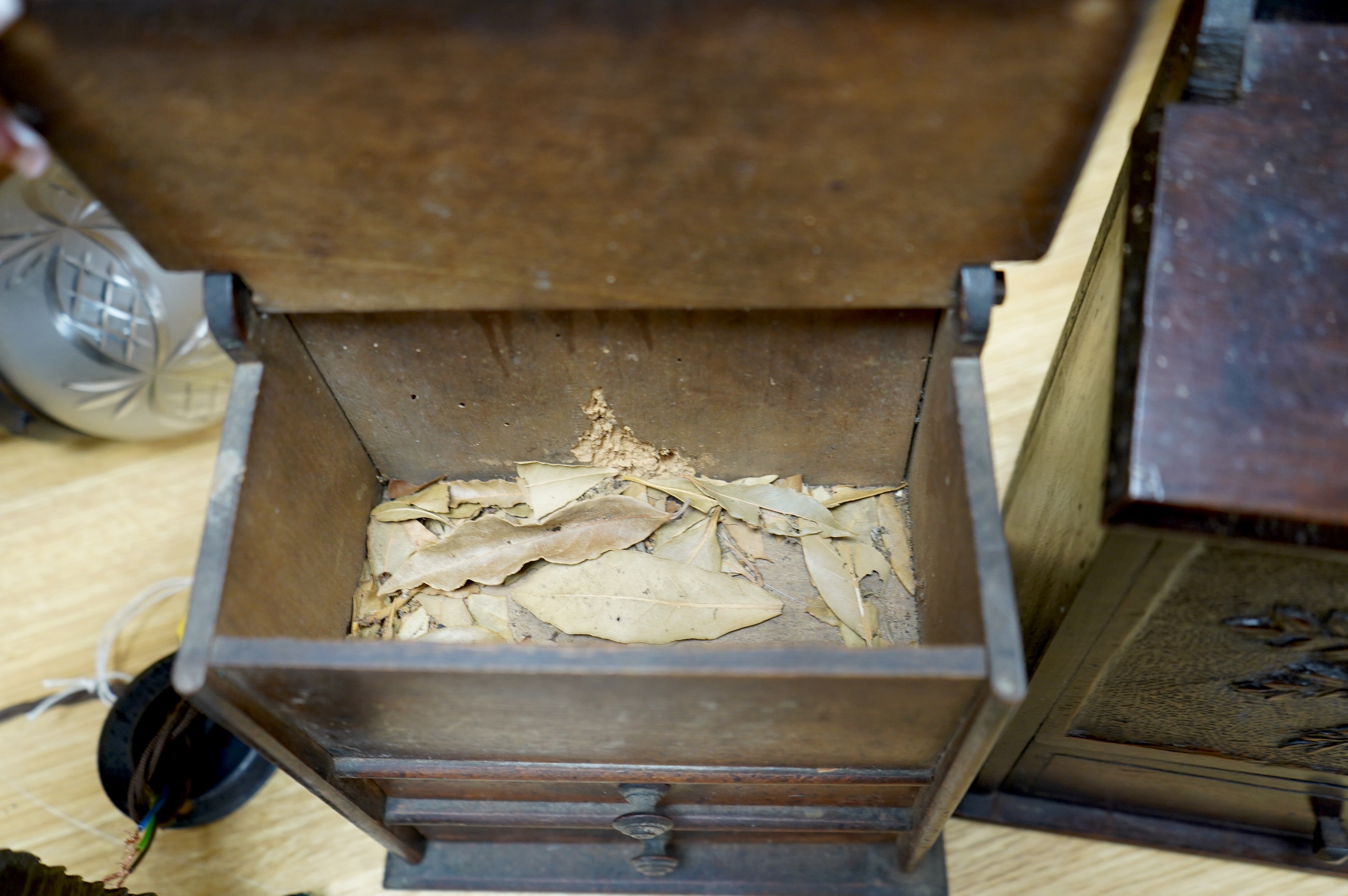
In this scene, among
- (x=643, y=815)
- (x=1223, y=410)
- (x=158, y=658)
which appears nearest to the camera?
(x=1223, y=410)

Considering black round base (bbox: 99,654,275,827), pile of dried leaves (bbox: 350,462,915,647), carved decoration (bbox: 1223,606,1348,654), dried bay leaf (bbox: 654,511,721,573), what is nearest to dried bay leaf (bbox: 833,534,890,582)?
pile of dried leaves (bbox: 350,462,915,647)

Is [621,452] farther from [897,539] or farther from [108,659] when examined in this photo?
[108,659]

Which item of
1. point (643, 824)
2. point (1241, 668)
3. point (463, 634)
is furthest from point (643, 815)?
point (1241, 668)

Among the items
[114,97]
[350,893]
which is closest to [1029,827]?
[350,893]

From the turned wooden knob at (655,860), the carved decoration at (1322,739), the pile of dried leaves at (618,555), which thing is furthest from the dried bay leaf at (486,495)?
the carved decoration at (1322,739)

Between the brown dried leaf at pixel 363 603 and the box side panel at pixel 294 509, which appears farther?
the brown dried leaf at pixel 363 603

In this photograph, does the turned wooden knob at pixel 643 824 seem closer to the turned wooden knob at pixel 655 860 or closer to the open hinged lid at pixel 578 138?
the turned wooden knob at pixel 655 860
